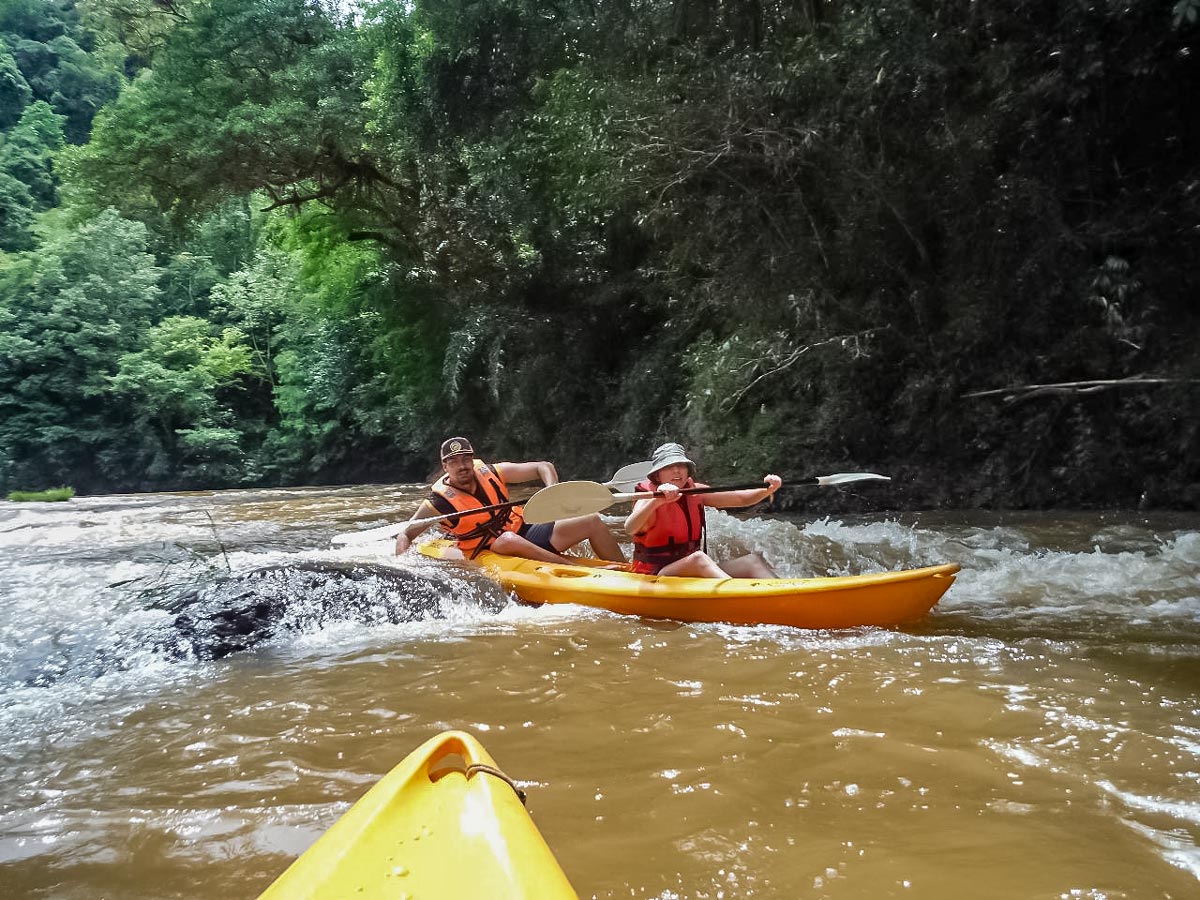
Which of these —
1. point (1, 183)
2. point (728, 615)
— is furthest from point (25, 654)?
point (1, 183)

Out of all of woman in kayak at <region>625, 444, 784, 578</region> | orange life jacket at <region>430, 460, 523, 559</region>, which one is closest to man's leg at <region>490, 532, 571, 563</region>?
orange life jacket at <region>430, 460, 523, 559</region>

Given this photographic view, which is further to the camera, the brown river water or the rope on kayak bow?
the brown river water

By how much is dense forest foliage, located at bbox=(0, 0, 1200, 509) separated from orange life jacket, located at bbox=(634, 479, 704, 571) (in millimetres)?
3342

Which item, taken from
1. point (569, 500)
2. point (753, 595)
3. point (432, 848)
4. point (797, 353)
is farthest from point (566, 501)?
point (797, 353)

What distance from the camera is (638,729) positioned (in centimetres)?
238

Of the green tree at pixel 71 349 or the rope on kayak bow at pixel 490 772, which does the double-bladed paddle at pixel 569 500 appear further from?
the green tree at pixel 71 349

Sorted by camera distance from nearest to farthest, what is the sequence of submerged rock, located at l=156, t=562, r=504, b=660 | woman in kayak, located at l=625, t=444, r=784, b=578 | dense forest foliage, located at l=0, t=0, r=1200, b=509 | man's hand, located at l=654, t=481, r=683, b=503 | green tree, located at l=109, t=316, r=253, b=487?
submerged rock, located at l=156, t=562, r=504, b=660 → man's hand, located at l=654, t=481, r=683, b=503 → woman in kayak, located at l=625, t=444, r=784, b=578 → dense forest foliage, located at l=0, t=0, r=1200, b=509 → green tree, located at l=109, t=316, r=253, b=487

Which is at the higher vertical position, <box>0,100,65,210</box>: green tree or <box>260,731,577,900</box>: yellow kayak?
<box>0,100,65,210</box>: green tree

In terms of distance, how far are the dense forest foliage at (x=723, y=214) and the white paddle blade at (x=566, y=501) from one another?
372 cm

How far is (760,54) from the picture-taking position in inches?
286

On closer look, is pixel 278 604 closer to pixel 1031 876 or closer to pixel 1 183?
pixel 1031 876

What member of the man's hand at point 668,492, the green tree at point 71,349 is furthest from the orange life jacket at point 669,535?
the green tree at point 71,349

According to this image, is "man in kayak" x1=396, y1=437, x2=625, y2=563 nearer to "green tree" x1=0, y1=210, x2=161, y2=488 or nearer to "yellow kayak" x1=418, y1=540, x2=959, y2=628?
"yellow kayak" x1=418, y1=540, x2=959, y2=628

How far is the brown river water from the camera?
164 cm
